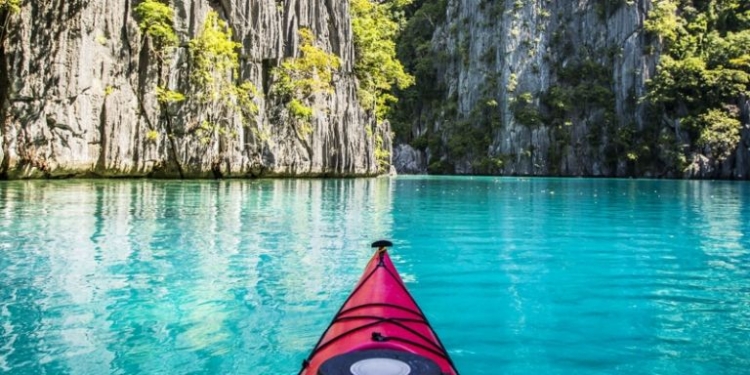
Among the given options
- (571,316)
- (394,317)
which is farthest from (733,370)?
(394,317)

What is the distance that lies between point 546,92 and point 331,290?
225 feet

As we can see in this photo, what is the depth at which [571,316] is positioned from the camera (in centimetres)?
596

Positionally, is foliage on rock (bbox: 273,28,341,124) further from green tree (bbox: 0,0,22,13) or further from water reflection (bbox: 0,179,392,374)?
water reflection (bbox: 0,179,392,374)

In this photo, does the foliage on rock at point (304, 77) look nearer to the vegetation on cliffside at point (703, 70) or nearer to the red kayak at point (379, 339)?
the red kayak at point (379, 339)

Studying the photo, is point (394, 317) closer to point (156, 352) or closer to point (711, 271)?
point (156, 352)

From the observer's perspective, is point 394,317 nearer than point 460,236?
Yes

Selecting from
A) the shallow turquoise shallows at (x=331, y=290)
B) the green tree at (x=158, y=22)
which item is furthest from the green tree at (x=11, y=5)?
the shallow turquoise shallows at (x=331, y=290)

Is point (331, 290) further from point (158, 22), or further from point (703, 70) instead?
point (703, 70)

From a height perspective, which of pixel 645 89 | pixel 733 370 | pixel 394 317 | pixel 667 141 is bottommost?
pixel 733 370

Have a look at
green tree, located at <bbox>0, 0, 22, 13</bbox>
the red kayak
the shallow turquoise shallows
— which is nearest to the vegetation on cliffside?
the shallow turquoise shallows

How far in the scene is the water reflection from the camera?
4.76 metres

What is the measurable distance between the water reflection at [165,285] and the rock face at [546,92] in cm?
5718

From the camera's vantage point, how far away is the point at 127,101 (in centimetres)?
2756

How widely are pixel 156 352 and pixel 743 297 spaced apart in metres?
6.29
